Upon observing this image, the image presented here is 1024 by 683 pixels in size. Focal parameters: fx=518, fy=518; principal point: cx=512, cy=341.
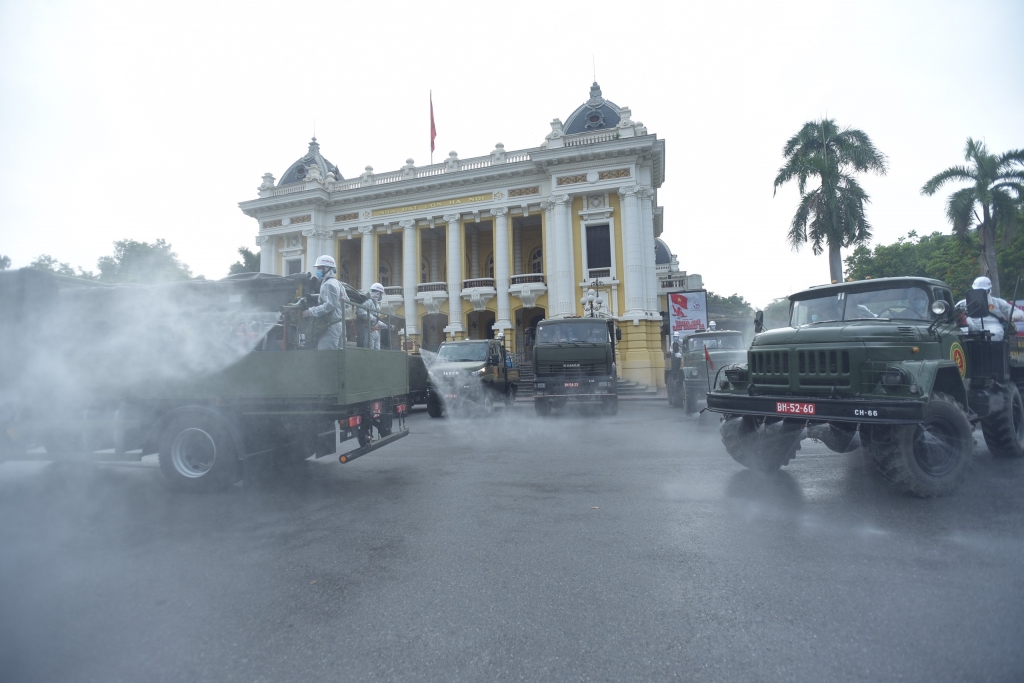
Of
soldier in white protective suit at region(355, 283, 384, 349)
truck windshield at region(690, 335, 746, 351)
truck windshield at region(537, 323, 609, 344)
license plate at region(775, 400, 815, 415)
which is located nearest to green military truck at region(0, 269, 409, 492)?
soldier in white protective suit at region(355, 283, 384, 349)

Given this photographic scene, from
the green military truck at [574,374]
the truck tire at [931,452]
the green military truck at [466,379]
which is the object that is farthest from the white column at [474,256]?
the truck tire at [931,452]

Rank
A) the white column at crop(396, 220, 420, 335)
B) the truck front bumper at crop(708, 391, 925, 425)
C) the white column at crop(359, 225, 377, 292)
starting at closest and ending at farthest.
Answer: the truck front bumper at crop(708, 391, 925, 425) < the white column at crop(396, 220, 420, 335) < the white column at crop(359, 225, 377, 292)

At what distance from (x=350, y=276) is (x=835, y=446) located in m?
32.3

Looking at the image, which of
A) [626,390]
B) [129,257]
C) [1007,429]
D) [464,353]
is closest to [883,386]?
[1007,429]

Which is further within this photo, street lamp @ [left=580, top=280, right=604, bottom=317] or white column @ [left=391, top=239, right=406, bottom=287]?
white column @ [left=391, top=239, right=406, bottom=287]

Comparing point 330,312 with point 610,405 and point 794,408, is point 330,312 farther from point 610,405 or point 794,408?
point 610,405

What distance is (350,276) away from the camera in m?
34.6

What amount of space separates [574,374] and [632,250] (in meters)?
14.2

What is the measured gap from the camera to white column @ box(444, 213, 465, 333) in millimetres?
29172

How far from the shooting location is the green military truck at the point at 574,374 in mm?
13461

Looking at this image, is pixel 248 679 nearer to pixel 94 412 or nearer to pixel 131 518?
pixel 131 518

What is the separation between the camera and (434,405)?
550 inches

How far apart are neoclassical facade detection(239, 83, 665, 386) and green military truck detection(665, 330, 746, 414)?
11.4 meters

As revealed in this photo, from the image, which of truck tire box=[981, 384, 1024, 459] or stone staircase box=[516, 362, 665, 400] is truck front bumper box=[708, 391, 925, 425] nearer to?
truck tire box=[981, 384, 1024, 459]
